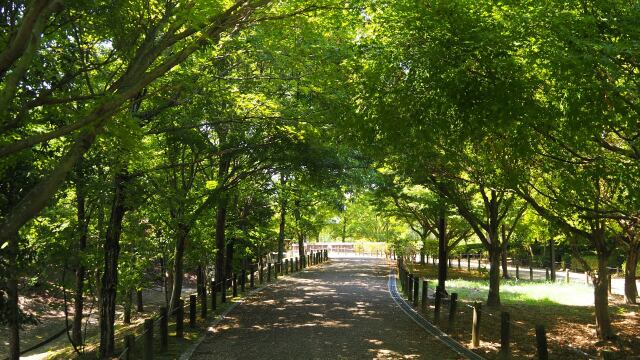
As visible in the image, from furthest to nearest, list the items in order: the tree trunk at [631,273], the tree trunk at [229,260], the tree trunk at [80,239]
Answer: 1. the tree trunk at [229,260]
2. the tree trunk at [631,273]
3. the tree trunk at [80,239]

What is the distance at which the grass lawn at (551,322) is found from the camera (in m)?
10.6

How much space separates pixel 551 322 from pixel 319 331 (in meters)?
6.66

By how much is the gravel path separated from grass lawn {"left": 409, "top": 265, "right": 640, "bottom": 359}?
116cm

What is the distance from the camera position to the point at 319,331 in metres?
12.0

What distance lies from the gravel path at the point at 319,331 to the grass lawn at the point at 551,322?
1.16m

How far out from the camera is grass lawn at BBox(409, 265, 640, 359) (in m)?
10.6

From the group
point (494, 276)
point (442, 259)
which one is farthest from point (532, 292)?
point (494, 276)

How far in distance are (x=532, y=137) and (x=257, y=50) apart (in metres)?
5.45

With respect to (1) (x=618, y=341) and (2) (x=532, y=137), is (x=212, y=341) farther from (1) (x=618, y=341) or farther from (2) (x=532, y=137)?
(1) (x=618, y=341)

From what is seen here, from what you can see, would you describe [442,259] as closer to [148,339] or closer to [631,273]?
[631,273]

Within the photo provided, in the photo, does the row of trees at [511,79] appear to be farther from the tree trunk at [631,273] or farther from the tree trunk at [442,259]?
the tree trunk at [442,259]

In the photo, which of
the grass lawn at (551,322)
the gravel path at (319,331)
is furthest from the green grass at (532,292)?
the gravel path at (319,331)

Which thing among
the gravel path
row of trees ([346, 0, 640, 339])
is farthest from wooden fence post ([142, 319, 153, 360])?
row of trees ([346, 0, 640, 339])

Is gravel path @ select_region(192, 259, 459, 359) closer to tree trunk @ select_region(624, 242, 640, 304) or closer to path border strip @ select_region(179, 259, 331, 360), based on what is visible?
path border strip @ select_region(179, 259, 331, 360)
